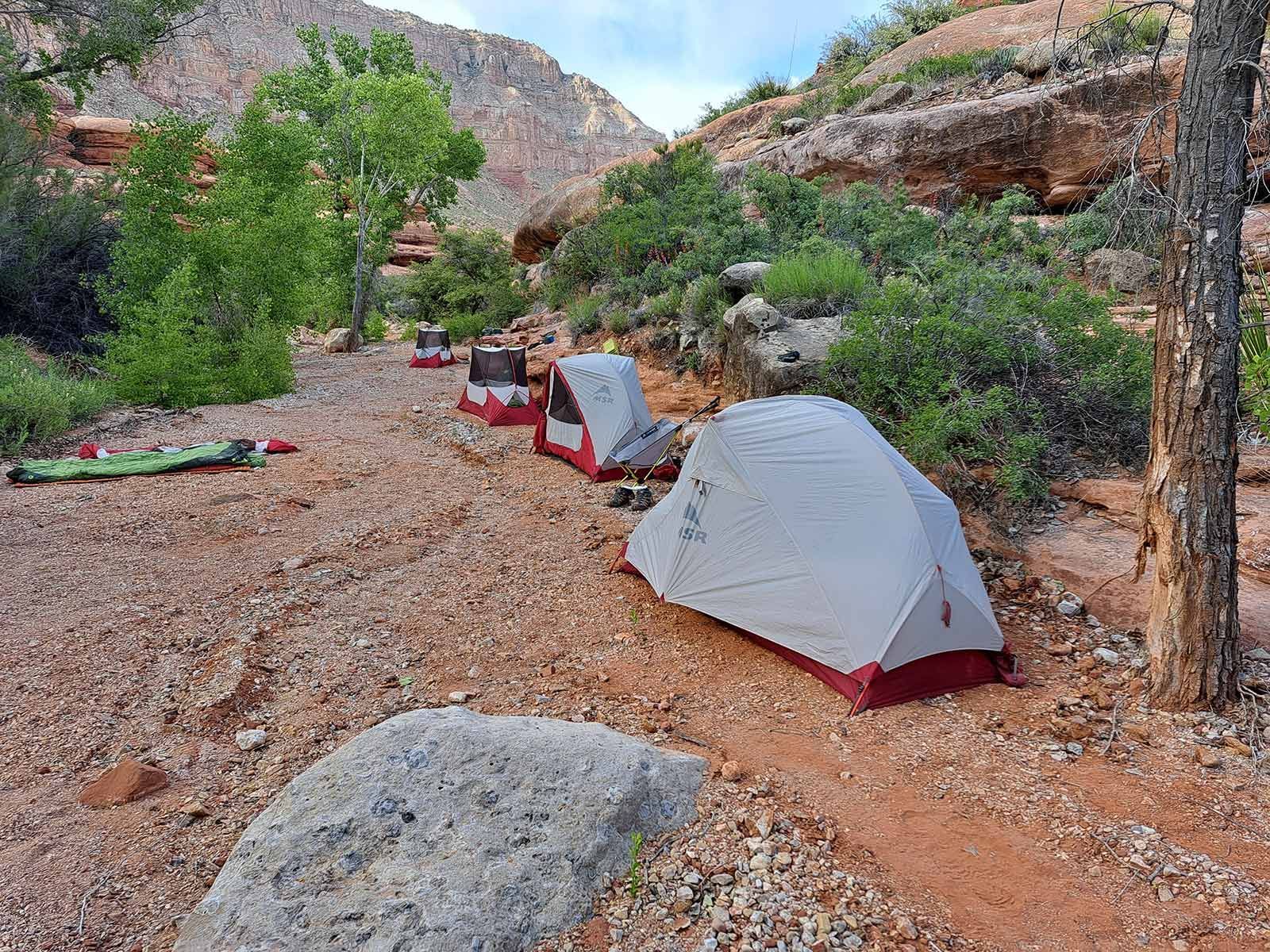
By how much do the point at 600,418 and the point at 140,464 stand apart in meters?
5.36

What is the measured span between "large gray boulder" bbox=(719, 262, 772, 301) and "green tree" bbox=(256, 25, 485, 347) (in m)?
13.8

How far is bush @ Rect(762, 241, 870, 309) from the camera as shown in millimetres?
9242

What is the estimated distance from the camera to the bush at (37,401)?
28.3 ft

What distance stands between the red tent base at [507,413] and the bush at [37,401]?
575 centimetres

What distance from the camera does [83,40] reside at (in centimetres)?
1341

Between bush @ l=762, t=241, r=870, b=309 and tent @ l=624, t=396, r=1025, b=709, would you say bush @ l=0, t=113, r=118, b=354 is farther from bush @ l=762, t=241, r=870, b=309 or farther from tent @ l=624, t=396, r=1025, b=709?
tent @ l=624, t=396, r=1025, b=709

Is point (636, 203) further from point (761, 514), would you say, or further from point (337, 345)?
point (761, 514)

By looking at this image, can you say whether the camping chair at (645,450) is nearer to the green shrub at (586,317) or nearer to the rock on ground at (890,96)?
the green shrub at (586,317)

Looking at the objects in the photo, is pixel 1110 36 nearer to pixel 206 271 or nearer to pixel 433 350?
pixel 206 271

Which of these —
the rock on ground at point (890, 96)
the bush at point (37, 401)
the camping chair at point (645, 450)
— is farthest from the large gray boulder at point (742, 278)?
the bush at point (37, 401)

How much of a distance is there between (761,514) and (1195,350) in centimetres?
234

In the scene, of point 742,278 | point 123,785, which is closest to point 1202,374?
point 123,785

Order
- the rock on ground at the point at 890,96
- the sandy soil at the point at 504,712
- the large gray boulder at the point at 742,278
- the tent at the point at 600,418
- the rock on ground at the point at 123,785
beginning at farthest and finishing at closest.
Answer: the rock on ground at the point at 890,96
the large gray boulder at the point at 742,278
the tent at the point at 600,418
the rock on ground at the point at 123,785
the sandy soil at the point at 504,712

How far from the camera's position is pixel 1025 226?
10.1 metres
